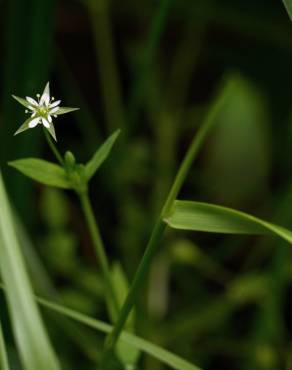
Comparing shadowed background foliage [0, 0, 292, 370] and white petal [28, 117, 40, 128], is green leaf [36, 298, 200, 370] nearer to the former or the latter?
white petal [28, 117, 40, 128]

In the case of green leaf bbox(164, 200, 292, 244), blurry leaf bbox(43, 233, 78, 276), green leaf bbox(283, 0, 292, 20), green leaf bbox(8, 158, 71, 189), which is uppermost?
green leaf bbox(283, 0, 292, 20)

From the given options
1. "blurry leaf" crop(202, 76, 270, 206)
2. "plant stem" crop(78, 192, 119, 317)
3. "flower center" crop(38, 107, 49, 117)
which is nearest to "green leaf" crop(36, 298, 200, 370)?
"plant stem" crop(78, 192, 119, 317)

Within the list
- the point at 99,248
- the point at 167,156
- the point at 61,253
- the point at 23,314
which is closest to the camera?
the point at 23,314

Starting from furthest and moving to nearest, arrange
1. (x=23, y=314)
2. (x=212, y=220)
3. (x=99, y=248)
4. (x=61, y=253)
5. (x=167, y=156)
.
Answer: (x=167, y=156), (x=61, y=253), (x=99, y=248), (x=212, y=220), (x=23, y=314)

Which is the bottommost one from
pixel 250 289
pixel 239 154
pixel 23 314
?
pixel 250 289

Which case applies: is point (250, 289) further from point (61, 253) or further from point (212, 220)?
point (212, 220)

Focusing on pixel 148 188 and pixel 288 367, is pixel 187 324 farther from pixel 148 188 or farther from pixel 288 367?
pixel 148 188

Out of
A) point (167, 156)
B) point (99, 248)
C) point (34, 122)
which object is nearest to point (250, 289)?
point (167, 156)
